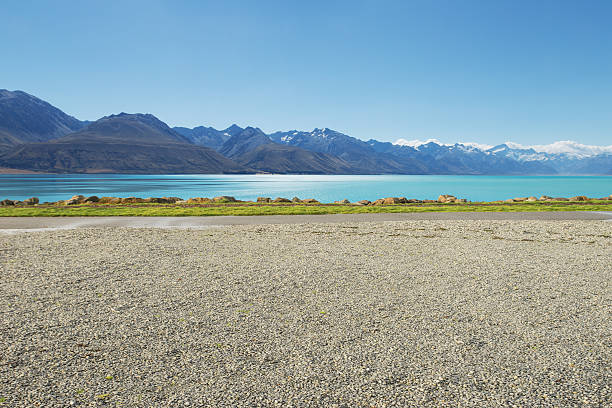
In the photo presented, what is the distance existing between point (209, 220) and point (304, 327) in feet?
58.6

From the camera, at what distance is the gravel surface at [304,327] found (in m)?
5.16

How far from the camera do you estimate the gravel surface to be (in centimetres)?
516

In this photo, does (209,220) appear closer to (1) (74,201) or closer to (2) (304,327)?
(2) (304,327)

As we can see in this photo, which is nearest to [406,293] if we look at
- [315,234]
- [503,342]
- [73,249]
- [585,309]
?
[503,342]

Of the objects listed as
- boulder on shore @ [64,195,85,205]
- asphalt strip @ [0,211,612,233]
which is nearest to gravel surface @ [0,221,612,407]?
asphalt strip @ [0,211,612,233]

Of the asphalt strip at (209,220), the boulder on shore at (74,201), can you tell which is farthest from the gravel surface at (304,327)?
the boulder on shore at (74,201)

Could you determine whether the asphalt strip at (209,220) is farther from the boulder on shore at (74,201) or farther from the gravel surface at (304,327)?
the boulder on shore at (74,201)

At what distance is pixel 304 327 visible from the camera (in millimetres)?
7219

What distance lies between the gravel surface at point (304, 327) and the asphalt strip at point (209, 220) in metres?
7.12

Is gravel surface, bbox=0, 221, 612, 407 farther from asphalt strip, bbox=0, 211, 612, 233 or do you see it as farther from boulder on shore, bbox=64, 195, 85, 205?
boulder on shore, bbox=64, 195, 85, 205

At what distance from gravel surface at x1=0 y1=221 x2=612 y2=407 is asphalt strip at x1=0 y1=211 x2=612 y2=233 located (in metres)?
7.12

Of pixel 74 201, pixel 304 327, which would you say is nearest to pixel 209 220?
pixel 304 327

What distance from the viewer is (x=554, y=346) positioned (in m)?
6.46

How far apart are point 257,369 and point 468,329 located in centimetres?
390
